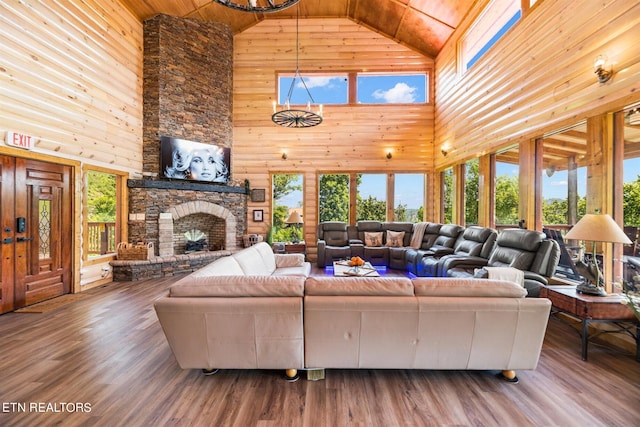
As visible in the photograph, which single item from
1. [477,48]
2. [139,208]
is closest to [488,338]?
[477,48]

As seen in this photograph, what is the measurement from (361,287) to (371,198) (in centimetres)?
578

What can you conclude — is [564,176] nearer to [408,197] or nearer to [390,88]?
[408,197]

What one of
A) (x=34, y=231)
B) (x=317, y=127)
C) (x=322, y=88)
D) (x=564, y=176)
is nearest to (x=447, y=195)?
(x=564, y=176)

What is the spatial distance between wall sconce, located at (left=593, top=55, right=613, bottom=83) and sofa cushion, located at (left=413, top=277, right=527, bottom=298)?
2.58 metres

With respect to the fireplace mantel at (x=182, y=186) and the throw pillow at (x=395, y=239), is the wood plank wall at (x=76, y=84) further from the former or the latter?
the throw pillow at (x=395, y=239)

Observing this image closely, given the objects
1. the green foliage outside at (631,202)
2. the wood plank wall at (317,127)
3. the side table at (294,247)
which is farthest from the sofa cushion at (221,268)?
the wood plank wall at (317,127)

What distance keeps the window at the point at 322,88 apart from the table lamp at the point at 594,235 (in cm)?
→ 621

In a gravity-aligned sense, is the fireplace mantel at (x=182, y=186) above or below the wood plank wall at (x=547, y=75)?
below

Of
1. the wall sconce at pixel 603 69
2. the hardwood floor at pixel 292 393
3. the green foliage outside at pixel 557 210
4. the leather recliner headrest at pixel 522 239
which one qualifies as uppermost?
the wall sconce at pixel 603 69

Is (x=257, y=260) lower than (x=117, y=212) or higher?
lower

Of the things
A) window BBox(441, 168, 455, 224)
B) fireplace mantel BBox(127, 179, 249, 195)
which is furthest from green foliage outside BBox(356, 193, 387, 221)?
fireplace mantel BBox(127, 179, 249, 195)

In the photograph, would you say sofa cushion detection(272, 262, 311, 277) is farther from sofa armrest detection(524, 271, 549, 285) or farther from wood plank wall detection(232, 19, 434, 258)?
wood plank wall detection(232, 19, 434, 258)

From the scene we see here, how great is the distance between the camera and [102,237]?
5.58m

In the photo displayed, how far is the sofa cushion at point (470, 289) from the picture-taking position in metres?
2.02
